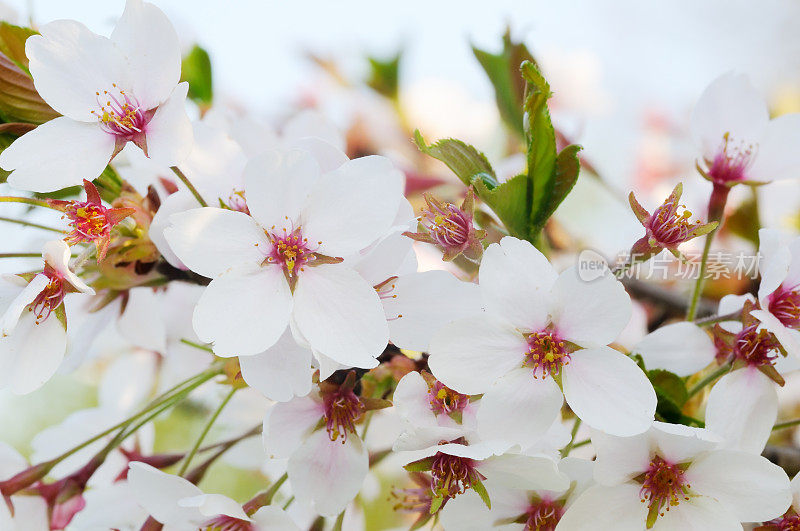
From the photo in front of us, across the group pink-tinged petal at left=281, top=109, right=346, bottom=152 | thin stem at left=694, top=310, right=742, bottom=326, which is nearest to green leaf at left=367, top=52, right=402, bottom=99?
pink-tinged petal at left=281, top=109, right=346, bottom=152

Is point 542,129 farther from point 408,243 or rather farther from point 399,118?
point 399,118

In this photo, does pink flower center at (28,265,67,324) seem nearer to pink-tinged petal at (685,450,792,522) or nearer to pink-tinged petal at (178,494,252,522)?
pink-tinged petal at (178,494,252,522)

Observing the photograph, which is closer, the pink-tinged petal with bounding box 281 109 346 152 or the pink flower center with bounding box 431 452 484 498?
the pink flower center with bounding box 431 452 484 498

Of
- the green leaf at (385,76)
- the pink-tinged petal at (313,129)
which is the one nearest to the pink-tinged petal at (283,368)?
the pink-tinged petal at (313,129)

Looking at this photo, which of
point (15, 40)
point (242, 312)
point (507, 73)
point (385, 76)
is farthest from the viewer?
point (385, 76)

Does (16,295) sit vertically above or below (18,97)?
below

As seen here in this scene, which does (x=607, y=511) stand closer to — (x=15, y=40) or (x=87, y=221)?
(x=87, y=221)

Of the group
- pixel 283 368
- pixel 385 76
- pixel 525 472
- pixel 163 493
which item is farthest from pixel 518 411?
pixel 385 76

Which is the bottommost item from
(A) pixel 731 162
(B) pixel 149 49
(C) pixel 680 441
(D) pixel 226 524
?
(D) pixel 226 524
